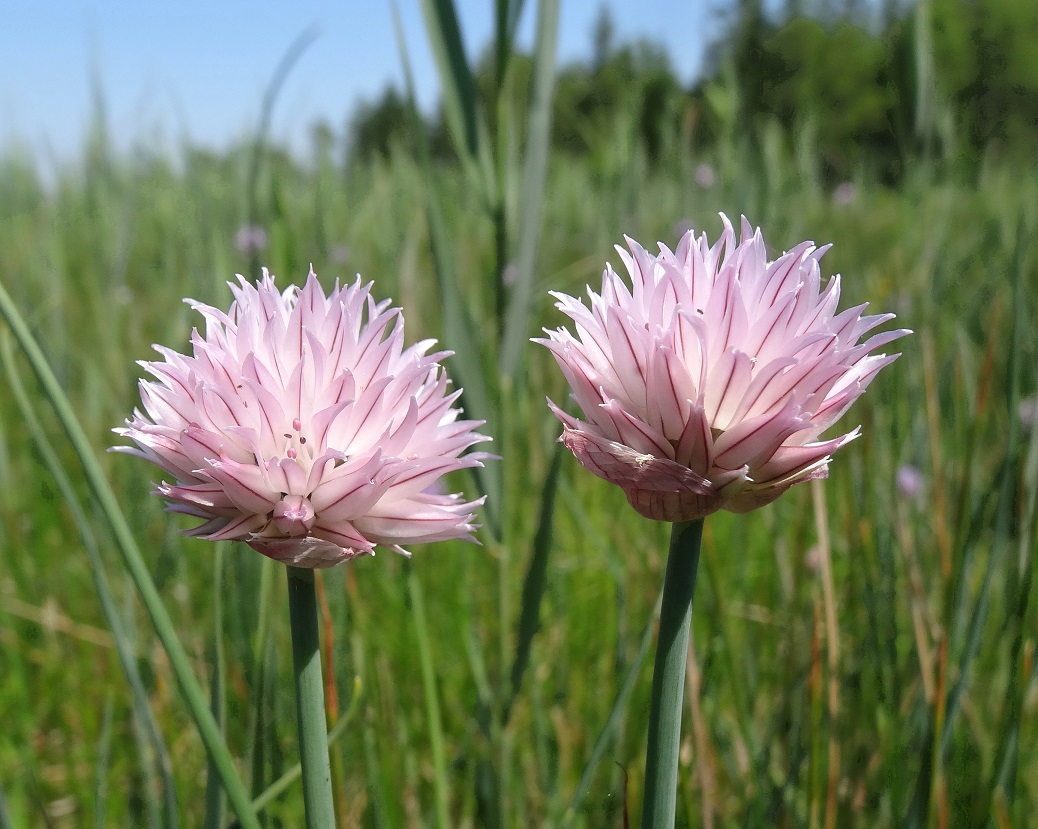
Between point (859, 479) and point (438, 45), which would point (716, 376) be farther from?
point (859, 479)

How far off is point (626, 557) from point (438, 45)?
34.1 inches

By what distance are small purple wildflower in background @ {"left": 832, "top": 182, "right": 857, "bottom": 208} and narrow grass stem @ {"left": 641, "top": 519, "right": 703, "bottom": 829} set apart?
4538 mm

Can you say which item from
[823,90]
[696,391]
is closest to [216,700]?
[696,391]

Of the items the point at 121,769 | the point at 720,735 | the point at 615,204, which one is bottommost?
the point at 121,769

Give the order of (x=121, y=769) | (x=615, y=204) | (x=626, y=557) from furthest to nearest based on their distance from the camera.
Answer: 1. (x=615, y=204)
2. (x=626, y=557)
3. (x=121, y=769)

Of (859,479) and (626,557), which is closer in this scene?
(859,479)

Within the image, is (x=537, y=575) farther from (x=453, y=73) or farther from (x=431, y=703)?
(x=453, y=73)

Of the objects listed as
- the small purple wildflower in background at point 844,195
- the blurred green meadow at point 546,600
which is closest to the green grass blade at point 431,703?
the blurred green meadow at point 546,600

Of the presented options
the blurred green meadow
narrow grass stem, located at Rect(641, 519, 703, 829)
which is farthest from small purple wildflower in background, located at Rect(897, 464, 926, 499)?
narrow grass stem, located at Rect(641, 519, 703, 829)

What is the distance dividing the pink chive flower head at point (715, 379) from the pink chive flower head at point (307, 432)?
75mm

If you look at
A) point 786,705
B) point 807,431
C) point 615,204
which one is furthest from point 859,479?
point 615,204

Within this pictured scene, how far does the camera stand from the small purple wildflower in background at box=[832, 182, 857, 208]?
4.62 meters

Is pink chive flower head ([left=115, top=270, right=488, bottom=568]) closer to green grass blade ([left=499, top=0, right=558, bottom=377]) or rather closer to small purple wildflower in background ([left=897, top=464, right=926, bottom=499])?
green grass blade ([left=499, top=0, right=558, bottom=377])

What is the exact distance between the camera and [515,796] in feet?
3.50
